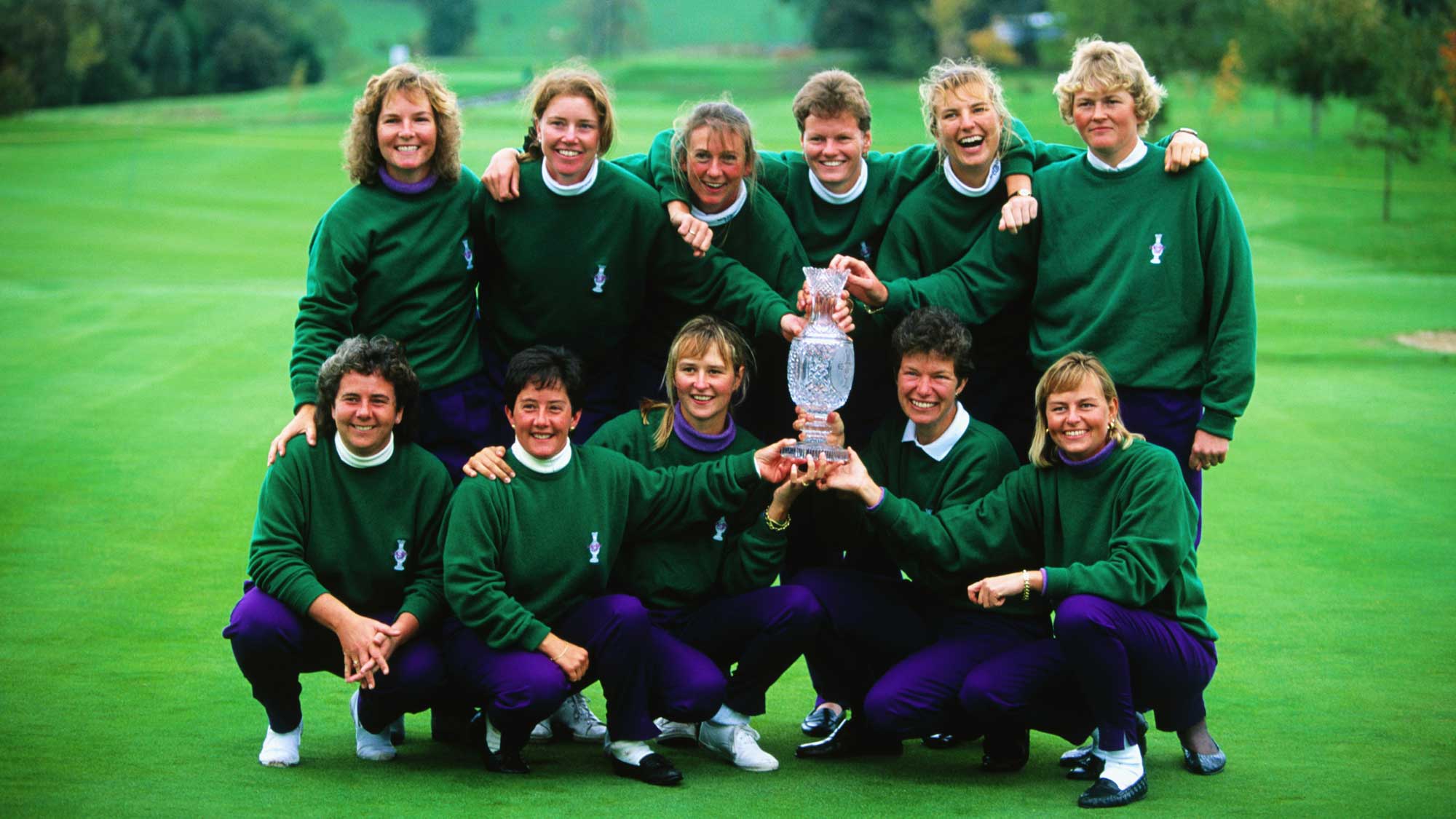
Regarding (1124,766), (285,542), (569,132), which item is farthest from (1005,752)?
(569,132)

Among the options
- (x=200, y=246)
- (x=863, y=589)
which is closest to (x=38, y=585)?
(x=863, y=589)

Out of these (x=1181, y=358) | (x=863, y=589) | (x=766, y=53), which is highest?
(x=766, y=53)

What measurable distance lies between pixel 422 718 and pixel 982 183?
9.09 ft

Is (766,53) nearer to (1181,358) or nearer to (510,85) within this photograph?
(510,85)

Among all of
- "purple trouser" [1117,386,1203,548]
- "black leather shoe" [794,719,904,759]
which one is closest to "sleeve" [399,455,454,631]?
"black leather shoe" [794,719,904,759]

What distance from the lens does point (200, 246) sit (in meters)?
24.4

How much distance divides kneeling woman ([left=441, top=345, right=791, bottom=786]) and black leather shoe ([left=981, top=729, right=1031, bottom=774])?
1.01m

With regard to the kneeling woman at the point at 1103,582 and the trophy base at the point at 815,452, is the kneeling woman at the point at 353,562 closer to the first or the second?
the trophy base at the point at 815,452

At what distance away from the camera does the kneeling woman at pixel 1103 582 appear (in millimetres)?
4645

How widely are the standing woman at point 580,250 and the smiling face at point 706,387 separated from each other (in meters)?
0.29

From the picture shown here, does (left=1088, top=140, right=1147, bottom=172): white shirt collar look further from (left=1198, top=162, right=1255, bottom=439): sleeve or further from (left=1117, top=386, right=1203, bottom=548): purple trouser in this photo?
(left=1117, top=386, right=1203, bottom=548): purple trouser

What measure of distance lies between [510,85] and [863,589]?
49583mm

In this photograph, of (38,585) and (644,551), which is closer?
(644,551)

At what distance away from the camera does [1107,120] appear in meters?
5.22
